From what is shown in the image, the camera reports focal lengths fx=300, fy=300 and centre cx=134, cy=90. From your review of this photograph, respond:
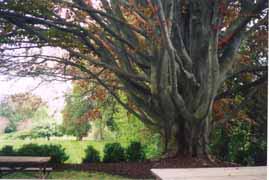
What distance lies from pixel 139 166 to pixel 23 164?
3.07 feet

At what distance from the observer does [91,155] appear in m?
2.50

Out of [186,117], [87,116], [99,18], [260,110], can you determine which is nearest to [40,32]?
[99,18]

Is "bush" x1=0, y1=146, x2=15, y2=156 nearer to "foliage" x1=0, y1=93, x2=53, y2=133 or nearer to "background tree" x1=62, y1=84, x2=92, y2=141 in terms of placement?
"foliage" x1=0, y1=93, x2=53, y2=133

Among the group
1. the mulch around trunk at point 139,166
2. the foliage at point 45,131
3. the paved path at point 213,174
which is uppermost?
the foliage at point 45,131

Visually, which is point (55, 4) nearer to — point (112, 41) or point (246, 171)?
point (112, 41)

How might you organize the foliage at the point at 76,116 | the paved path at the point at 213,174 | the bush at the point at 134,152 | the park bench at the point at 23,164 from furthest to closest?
the bush at the point at 134,152, the foliage at the point at 76,116, the park bench at the point at 23,164, the paved path at the point at 213,174

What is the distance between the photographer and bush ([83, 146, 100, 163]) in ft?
8.13

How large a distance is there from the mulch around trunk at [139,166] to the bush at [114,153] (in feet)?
0.14

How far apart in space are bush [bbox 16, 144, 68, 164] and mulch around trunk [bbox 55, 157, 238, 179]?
7 centimetres

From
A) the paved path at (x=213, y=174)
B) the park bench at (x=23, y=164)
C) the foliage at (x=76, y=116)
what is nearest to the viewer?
the paved path at (x=213, y=174)

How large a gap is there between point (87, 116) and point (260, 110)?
1522 millimetres

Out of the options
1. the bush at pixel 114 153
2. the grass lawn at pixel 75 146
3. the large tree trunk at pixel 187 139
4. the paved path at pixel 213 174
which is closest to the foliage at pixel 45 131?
the grass lawn at pixel 75 146

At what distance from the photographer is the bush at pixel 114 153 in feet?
8.27

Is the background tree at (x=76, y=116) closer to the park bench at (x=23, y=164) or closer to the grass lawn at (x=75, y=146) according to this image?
the grass lawn at (x=75, y=146)
